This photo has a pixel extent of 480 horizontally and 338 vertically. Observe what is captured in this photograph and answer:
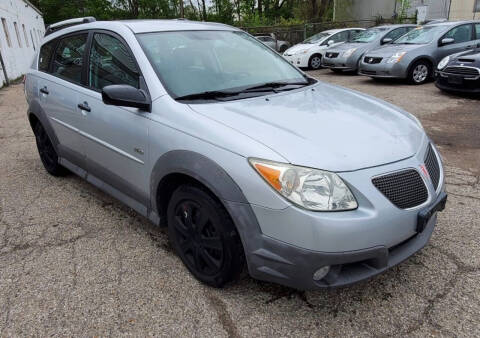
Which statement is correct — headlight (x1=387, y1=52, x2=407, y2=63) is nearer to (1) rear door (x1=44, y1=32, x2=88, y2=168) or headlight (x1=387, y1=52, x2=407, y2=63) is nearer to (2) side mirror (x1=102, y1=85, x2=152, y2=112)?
(1) rear door (x1=44, y1=32, x2=88, y2=168)

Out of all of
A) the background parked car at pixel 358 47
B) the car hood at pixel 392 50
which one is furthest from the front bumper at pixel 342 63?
the car hood at pixel 392 50

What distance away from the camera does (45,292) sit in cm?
263

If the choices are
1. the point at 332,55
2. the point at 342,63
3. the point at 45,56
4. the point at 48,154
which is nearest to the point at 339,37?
the point at 332,55

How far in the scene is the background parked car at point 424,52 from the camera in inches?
397

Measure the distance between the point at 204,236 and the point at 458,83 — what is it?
7742 mm

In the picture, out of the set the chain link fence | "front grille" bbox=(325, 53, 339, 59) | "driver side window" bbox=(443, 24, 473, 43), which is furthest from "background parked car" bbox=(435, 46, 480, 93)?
the chain link fence

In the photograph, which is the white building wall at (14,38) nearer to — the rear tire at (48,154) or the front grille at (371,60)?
the rear tire at (48,154)

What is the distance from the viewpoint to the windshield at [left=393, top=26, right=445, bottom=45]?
1038 centimetres

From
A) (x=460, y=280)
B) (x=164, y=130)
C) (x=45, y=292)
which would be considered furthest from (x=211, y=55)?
(x=460, y=280)

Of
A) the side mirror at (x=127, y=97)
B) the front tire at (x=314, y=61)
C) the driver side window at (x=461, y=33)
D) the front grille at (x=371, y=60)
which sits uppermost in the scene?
the side mirror at (x=127, y=97)

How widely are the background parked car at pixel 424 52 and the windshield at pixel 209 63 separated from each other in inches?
302

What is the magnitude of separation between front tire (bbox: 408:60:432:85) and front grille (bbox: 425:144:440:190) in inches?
333

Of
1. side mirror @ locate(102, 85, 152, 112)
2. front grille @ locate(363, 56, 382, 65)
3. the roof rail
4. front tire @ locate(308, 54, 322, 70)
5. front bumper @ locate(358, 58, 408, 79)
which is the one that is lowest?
front tire @ locate(308, 54, 322, 70)

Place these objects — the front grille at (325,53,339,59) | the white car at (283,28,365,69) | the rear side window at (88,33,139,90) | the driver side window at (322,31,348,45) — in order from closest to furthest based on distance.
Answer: the rear side window at (88,33,139,90) → the front grille at (325,53,339,59) → the white car at (283,28,365,69) → the driver side window at (322,31,348,45)
